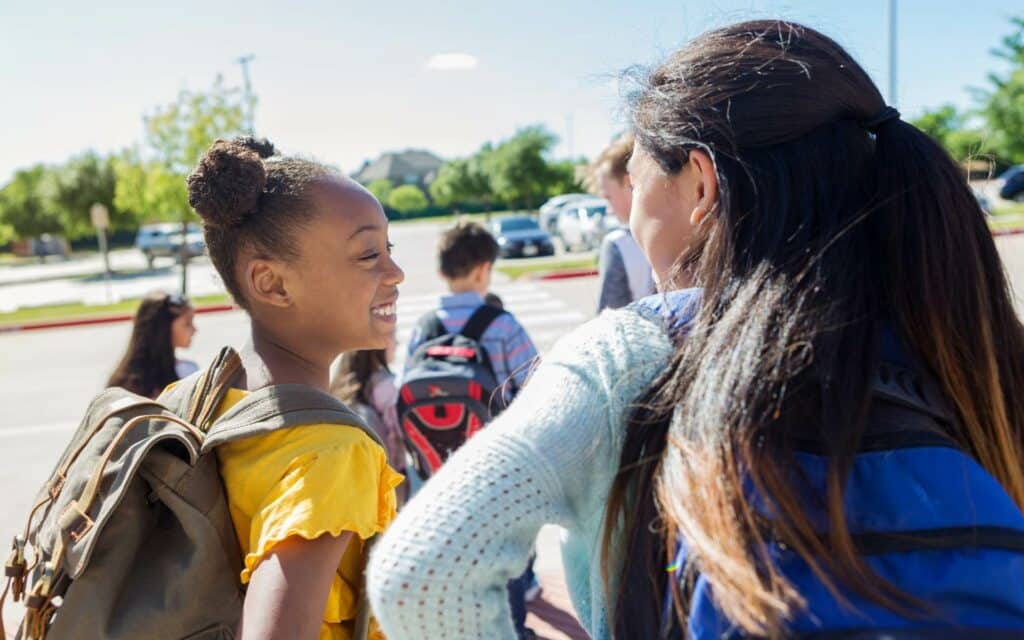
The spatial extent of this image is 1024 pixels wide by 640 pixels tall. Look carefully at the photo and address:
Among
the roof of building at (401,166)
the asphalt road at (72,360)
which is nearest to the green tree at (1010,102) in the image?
the asphalt road at (72,360)

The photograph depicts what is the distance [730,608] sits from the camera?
82cm

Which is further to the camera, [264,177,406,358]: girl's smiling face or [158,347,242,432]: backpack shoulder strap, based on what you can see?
[264,177,406,358]: girl's smiling face

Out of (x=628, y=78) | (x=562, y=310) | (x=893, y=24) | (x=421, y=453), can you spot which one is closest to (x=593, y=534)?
(x=628, y=78)

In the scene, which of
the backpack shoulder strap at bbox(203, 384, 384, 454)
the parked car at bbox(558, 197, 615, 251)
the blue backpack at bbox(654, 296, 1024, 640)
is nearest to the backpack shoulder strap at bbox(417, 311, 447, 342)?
the backpack shoulder strap at bbox(203, 384, 384, 454)

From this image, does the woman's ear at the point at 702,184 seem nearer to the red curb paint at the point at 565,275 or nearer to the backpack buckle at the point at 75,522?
the backpack buckle at the point at 75,522

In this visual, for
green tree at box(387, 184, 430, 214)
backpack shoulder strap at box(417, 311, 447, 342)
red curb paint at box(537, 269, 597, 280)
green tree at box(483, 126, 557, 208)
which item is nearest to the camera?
backpack shoulder strap at box(417, 311, 447, 342)

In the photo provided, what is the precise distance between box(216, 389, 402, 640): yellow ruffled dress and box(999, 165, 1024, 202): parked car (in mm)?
43118

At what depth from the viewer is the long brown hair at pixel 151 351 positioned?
4004mm

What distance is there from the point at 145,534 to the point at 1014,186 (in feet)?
144

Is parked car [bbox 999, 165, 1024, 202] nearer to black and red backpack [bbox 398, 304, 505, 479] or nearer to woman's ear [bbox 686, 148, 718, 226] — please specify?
black and red backpack [bbox 398, 304, 505, 479]

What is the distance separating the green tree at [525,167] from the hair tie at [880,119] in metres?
49.4

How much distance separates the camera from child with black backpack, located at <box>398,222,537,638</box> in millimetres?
3555

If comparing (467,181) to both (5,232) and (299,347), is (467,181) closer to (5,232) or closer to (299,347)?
(5,232)

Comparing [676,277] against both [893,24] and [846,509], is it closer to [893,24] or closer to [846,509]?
[846,509]
